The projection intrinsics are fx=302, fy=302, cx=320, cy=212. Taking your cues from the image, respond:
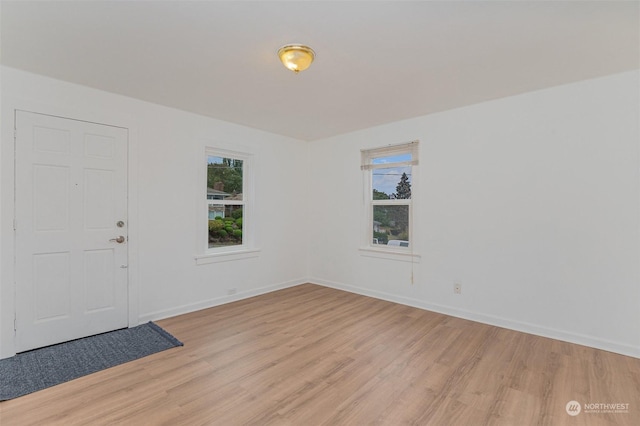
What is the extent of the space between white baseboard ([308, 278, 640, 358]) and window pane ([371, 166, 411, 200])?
137 cm

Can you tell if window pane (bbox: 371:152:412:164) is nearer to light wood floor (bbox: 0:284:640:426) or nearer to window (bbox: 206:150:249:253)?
window (bbox: 206:150:249:253)

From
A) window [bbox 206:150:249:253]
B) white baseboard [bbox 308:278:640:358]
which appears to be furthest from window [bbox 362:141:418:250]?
window [bbox 206:150:249:253]

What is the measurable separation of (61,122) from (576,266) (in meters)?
4.97

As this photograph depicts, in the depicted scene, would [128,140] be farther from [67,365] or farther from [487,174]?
[487,174]

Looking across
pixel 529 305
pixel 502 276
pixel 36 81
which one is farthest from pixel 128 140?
pixel 529 305

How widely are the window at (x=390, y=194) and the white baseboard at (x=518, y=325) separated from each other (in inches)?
27.4

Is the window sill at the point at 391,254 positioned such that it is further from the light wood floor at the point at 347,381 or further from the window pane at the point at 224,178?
the window pane at the point at 224,178

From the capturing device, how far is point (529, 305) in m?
3.05

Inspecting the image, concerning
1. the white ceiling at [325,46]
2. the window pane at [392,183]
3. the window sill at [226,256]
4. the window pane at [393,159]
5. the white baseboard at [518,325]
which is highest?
the white ceiling at [325,46]

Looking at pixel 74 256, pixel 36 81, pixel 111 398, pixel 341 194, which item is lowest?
pixel 111 398

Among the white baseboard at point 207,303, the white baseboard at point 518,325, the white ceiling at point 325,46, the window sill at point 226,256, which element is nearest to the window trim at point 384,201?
the white baseboard at point 518,325

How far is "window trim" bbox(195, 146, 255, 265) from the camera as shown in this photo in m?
3.79

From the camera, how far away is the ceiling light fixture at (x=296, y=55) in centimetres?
219

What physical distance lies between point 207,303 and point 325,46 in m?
3.21
